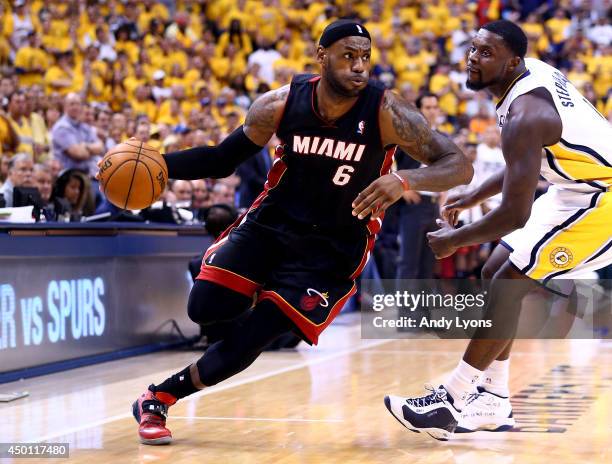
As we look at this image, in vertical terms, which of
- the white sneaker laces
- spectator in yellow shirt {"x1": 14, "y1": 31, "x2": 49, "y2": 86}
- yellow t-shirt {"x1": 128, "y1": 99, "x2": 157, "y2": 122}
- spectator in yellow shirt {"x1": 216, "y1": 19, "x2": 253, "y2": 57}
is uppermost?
spectator in yellow shirt {"x1": 216, "y1": 19, "x2": 253, "y2": 57}

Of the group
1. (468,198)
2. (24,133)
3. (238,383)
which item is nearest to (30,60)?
(24,133)

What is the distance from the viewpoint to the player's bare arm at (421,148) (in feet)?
16.2

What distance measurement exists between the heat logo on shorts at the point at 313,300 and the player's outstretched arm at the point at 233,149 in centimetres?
77

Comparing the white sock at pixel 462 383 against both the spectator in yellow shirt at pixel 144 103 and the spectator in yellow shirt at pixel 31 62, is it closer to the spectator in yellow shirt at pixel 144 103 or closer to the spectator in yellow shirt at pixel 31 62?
the spectator in yellow shirt at pixel 144 103

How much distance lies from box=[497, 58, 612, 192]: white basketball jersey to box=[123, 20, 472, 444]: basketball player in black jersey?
456 millimetres

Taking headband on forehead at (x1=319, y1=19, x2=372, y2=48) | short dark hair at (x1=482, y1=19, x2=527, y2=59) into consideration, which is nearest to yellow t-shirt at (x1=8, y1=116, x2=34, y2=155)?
headband on forehead at (x1=319, y1=19, x2=372, y2=48)

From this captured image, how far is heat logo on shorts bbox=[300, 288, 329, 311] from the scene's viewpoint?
531 centimetres

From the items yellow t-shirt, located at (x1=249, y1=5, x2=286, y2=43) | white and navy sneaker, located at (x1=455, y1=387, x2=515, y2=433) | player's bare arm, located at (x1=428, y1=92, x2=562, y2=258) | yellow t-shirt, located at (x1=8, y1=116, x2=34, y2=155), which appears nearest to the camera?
player's bare arm, located at (x1=428, y1=92, x2=562, y2=258)

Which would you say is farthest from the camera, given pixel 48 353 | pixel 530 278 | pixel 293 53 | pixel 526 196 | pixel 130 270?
pixel 293 53

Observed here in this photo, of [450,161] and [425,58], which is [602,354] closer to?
[450,161]

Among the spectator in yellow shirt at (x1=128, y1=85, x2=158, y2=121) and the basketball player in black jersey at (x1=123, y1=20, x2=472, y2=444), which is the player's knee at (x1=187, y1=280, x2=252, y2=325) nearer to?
the basketball player in black jersey at (x1=123, y1=20, x2=472, y2=444)

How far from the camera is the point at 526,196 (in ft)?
16.0

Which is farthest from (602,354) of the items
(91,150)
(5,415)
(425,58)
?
(425,58)

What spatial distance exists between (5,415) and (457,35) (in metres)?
15.5
